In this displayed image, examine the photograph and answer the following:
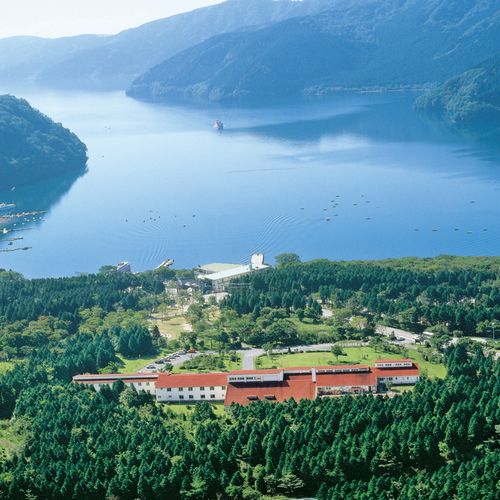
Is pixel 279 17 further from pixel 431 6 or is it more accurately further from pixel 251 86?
pixel 251 86

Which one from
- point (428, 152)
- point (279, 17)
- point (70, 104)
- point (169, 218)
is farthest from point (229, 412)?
point (279, 17)

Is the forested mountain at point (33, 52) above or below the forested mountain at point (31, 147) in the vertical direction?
above

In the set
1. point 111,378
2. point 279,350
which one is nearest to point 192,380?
point 111,378

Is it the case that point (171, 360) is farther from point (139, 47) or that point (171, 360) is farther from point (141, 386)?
point (139, 47)

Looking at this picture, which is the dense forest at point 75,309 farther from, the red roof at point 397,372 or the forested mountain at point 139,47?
the forested mountain at point 139,47

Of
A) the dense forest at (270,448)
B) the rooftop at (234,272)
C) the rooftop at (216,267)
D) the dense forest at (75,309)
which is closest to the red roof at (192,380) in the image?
the dense forest at (270,448)

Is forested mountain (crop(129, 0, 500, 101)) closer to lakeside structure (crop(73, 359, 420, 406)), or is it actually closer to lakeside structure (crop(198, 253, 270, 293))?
lakeside structure (crop(198, 253, 270, 293))
